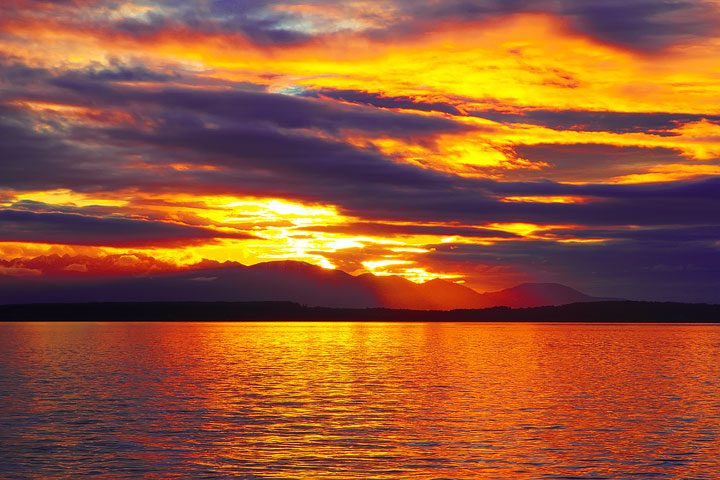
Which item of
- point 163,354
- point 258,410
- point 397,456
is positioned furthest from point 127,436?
point 163,354

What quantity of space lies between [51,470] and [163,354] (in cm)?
9673

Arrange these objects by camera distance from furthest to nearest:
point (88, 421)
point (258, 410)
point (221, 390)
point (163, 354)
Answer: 1. point (163, 354)
2. point (221, 390)
3. point (258, 410)
4. point (88, 421)

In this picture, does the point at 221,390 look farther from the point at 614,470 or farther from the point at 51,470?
the point at 614,470

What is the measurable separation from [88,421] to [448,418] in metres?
23.7

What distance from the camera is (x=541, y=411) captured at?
55438 mm

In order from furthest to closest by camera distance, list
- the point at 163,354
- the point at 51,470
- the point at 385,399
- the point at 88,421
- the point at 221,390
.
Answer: the point at 163,354, the point at 221,390, the point at 385,399, the point at 88,421, the point at 51,470

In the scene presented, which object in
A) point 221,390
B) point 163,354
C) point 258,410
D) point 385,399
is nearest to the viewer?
point 258,410

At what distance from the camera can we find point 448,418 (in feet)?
170

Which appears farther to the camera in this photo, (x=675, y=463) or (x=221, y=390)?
(x=221, y=390)

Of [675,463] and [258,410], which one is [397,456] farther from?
[258,410]

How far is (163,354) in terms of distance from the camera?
130 meters

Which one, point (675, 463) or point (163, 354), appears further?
point (163, 354)

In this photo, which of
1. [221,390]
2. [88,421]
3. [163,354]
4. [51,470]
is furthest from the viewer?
[163,354]

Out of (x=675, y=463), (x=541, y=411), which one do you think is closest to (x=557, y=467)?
(x=675, y=463)
